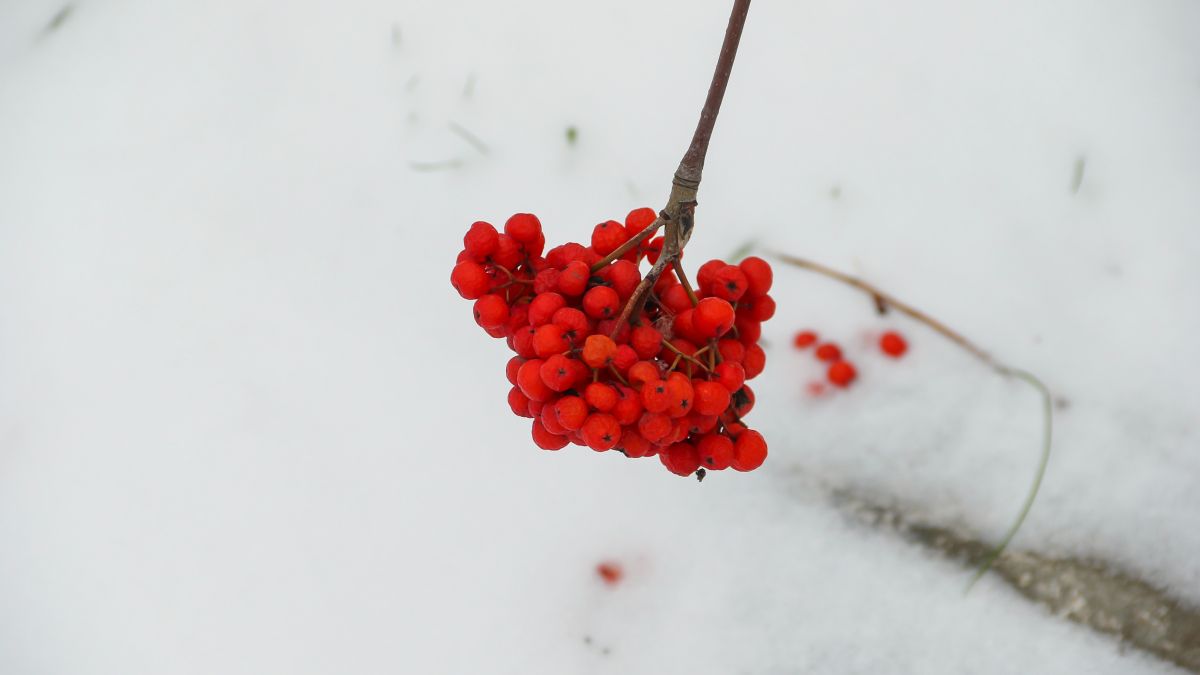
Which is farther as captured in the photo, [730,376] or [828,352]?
[828,352]

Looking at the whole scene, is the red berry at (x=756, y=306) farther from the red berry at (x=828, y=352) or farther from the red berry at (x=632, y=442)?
the red berry at (x=828, y=352)

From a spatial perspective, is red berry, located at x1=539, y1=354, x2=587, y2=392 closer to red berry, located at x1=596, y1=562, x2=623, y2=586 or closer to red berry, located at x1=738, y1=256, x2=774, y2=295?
red berry, located at x1=738, y1=256, x2=774, y2=295

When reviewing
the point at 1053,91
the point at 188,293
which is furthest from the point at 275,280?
the point at 1053,91

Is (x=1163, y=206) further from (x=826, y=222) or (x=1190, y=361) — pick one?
(x=826, y=222)

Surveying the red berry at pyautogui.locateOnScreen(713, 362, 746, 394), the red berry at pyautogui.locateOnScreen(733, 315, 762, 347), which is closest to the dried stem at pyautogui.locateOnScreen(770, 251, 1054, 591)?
the red berry at pyautogui.locateOnScreen(733, 315, 762, 347)

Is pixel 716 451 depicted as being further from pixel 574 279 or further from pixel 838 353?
pixel 838 353

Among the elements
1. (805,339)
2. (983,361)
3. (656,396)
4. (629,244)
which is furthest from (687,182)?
(983,361)
